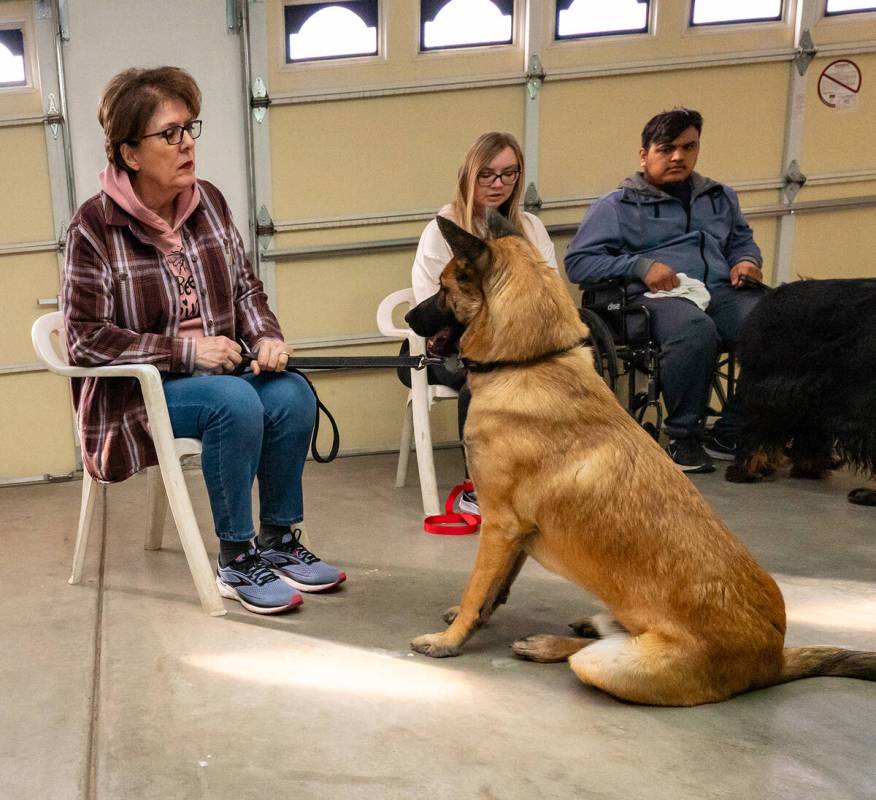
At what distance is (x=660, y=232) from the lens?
377cm

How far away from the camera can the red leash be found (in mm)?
2982

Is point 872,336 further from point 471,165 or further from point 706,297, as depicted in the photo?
point 471,165

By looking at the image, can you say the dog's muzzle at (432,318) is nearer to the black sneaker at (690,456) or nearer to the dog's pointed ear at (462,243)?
the dog's pointed ear at (462,243)

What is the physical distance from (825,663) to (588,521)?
0.58m

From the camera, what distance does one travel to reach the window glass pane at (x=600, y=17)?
3.97 meters

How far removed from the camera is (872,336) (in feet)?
10.1

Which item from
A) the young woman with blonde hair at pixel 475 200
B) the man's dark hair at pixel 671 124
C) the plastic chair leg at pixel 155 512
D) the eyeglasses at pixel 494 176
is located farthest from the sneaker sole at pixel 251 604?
the man's dark hair at pixel 671 124

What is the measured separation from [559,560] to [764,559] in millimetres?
1109

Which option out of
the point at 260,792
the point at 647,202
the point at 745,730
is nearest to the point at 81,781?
the point at 260,792

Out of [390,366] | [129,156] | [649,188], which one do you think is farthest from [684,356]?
[129,156]

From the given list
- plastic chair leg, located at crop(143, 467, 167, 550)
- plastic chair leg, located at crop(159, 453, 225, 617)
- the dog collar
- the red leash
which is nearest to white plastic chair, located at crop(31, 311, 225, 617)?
plastic chair leg, located at crop(159, 453, 225, 617)

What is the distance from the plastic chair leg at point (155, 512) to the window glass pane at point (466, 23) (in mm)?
2338

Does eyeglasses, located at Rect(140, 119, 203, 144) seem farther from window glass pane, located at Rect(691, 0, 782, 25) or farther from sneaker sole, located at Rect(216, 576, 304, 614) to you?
window glass pane, located at Rect(691, 0, 782, 25)

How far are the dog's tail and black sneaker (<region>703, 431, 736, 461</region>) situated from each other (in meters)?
2.04
